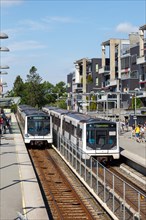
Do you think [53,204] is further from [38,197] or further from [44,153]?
[44,153]

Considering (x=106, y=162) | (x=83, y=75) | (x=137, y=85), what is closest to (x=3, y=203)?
(x=106, y=162)

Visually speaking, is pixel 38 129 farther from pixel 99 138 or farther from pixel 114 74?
pixel 114 74

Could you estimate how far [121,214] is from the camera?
13695 millimetres

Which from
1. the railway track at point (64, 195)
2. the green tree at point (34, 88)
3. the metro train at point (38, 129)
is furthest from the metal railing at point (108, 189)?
the green tree at point (34, 88)

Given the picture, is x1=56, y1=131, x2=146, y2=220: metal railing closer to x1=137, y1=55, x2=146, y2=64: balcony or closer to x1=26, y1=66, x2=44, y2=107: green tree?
x1=137, y1=55, x2=146, y2=64: balcony

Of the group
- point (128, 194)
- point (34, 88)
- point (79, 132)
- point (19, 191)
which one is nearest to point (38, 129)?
point (79, 132)

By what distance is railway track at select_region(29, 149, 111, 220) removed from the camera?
53.6ft

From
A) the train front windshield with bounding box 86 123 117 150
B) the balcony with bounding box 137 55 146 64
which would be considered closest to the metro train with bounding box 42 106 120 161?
the train front windshield with bounding box 86 123 117 150

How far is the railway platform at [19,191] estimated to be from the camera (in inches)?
550

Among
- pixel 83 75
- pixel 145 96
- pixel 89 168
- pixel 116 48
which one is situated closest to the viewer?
pixel 89 168

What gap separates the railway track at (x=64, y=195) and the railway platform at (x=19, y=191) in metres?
0.78

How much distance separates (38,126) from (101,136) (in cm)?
1044

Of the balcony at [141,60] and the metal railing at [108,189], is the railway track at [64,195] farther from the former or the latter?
the balcony at [141,60]

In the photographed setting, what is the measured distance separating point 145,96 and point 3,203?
5870 centimetres
